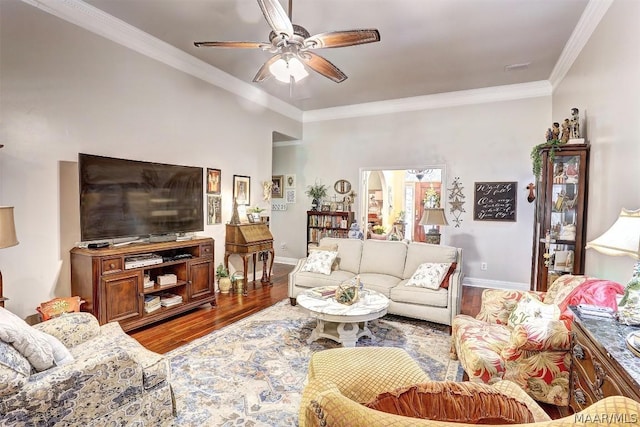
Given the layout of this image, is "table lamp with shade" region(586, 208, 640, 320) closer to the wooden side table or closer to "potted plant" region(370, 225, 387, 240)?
the wooden side table

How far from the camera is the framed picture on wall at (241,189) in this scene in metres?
5.12

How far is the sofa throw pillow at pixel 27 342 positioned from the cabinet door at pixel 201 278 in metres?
2.34

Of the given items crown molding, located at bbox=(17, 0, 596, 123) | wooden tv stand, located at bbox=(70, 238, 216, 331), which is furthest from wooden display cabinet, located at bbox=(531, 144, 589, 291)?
wooden tv stand, located at bbox=(70, 238, 216, 331)

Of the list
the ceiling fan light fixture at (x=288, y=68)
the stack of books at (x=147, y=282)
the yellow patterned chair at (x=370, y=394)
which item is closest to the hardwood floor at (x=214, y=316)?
the stack of books at (x=147, y=282)

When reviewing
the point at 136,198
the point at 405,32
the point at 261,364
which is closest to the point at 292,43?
the point at 405,32

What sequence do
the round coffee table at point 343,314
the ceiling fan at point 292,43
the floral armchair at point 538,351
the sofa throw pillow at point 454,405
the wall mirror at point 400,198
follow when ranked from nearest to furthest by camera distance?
the sofa throw pillow at point 454,405, the floral armchair at point 538,351, the ceiling fan at point 292,43, the round coffee table at point 343,314, the wall mirror at point 400,198

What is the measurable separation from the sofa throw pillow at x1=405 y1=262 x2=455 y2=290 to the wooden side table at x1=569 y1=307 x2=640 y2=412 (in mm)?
1715

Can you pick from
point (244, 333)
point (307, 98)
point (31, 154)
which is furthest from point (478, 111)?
point (31, 154)

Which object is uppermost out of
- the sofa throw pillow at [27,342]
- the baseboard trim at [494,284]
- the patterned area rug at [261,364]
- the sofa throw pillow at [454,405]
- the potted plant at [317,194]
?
the potted plant at [317,194]

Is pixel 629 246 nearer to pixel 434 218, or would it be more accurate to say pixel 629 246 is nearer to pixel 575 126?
pixel 575 126

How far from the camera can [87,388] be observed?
1.51 m

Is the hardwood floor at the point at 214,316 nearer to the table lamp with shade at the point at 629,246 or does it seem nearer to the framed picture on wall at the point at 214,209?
the framed picture on wall at the point at 214,209

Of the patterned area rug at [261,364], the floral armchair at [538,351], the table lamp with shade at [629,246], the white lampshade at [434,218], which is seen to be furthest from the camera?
the white lampshade at [434,218]

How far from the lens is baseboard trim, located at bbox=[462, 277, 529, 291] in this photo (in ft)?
16.9
